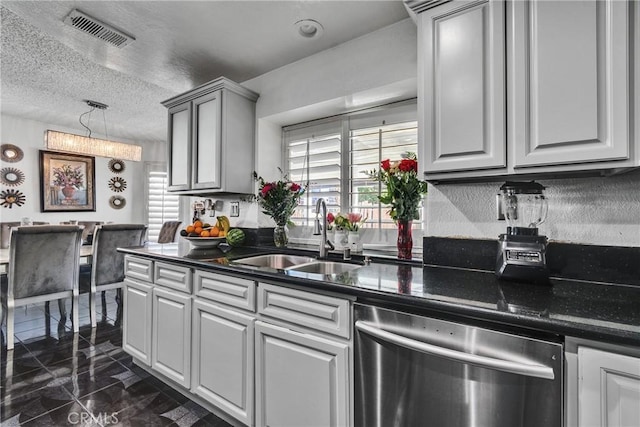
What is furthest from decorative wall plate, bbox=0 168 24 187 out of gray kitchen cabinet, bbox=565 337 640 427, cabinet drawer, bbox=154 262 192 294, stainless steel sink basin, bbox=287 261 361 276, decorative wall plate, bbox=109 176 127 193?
gray kitchen cabinet, bbox=565 337 640 427

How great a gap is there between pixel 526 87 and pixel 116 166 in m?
6.25

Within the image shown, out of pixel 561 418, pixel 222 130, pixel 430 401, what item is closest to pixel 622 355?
pixel 561 418

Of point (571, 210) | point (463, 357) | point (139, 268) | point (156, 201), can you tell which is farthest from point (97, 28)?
point (156, 201)

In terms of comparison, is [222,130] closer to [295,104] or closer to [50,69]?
[295,104]

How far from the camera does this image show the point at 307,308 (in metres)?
1.33

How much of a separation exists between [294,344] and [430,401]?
0.59 meters

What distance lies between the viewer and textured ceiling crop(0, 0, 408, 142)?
1.79 meters

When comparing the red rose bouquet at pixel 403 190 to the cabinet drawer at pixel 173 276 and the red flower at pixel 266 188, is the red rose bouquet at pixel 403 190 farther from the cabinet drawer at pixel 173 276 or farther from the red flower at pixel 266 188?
the cabinet drawer at pixel 173 276

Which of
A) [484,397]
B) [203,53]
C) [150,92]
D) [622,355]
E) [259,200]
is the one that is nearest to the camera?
[622,355]

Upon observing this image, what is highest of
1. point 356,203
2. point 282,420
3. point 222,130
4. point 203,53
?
point 203,53

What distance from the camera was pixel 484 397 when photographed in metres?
0.96

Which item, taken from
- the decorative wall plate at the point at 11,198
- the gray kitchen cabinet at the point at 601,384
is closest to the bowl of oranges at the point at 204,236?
the gray kitchen cabinet at the point at 601,384

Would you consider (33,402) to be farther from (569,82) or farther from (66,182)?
(66,182)

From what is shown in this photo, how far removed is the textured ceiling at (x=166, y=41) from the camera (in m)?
1.79
